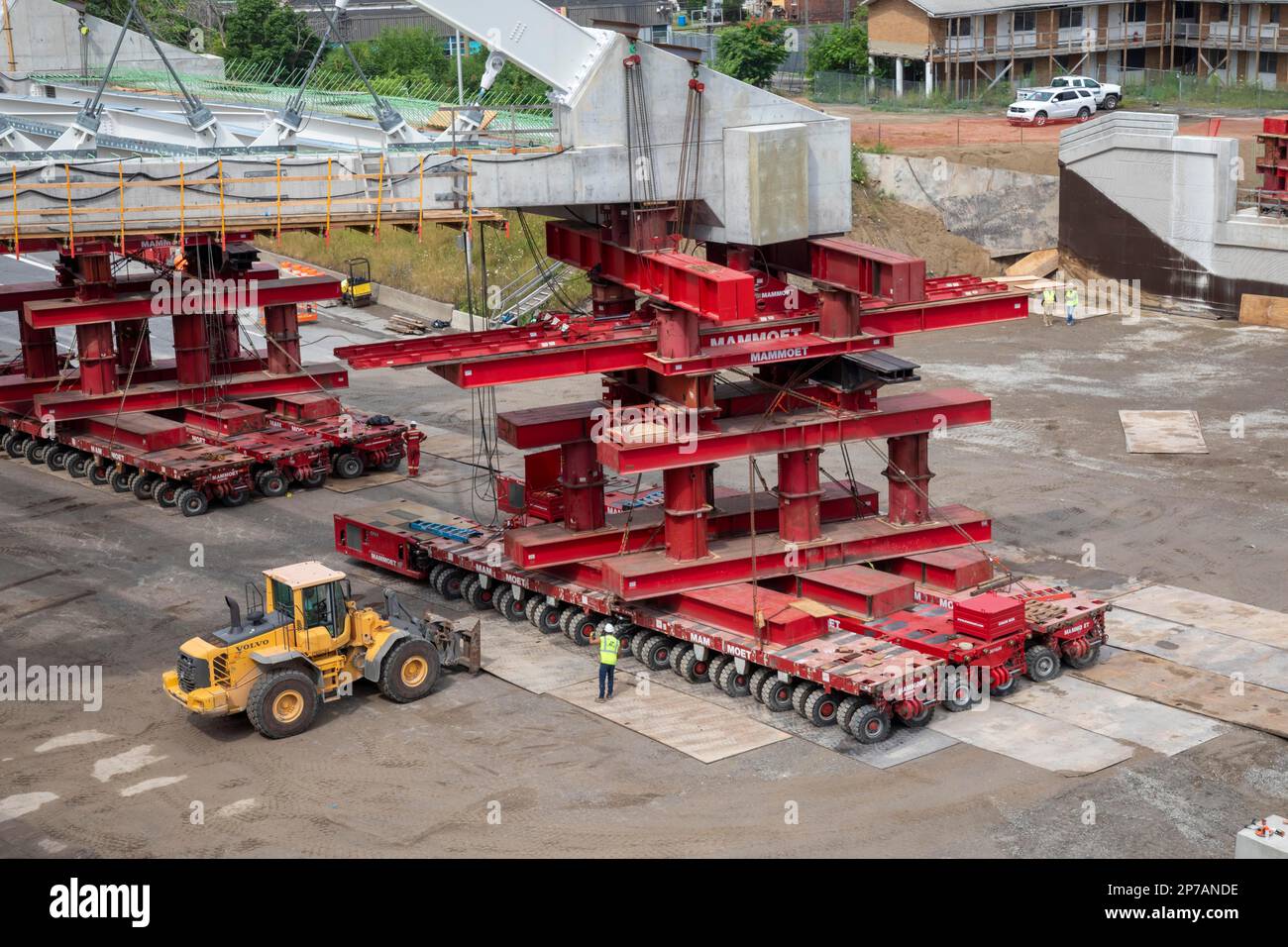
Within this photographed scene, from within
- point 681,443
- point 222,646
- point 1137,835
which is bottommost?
point 1137,835

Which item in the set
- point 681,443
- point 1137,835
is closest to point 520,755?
point 681,443

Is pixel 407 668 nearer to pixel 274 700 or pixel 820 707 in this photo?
pixel 274 700

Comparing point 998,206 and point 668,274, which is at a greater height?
point 668,274

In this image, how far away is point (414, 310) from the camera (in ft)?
168

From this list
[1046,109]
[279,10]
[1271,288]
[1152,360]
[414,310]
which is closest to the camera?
[1152,360]

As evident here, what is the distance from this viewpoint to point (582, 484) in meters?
26.2

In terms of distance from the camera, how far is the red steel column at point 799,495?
998 inches

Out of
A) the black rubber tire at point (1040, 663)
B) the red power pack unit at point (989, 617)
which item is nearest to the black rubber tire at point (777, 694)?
the red power pack unit at point (989, 617)

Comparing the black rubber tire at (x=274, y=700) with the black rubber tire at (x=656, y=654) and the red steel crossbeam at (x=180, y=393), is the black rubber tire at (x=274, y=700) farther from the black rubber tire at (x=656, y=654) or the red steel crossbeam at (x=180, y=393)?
the red steel crossbeam at (x=180, y=393)

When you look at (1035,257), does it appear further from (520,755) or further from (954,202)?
(520,755)

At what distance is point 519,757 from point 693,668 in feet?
11.2

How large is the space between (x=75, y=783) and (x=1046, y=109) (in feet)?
164

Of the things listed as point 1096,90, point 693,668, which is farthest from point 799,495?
point 1096,90

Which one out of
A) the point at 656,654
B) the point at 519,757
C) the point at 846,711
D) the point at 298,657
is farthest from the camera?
the point at 656,654
